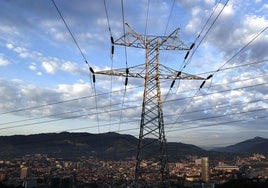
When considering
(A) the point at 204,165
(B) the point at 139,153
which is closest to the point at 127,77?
(B) the point at 139,153

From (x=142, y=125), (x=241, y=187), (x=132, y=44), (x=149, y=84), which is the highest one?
(x=132, y=44)

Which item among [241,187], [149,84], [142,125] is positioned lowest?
→ [241,187]

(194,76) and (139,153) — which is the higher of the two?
(194,76)

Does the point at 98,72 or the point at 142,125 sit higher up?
the point at 98,72

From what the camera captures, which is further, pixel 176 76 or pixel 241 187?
pixel 241 187

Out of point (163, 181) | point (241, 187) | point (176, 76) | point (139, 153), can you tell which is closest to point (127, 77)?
point (176, 76)

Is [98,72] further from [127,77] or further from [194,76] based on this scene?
[194,76]

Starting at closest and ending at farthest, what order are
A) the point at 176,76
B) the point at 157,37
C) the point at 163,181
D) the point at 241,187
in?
1. the point at 163,181
2. the point at 176,76
3. the point at 157,37
4. the point at 241,187

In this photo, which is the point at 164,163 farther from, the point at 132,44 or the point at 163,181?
the point at 132,44

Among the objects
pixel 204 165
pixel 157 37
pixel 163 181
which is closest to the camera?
pixel 163 181
